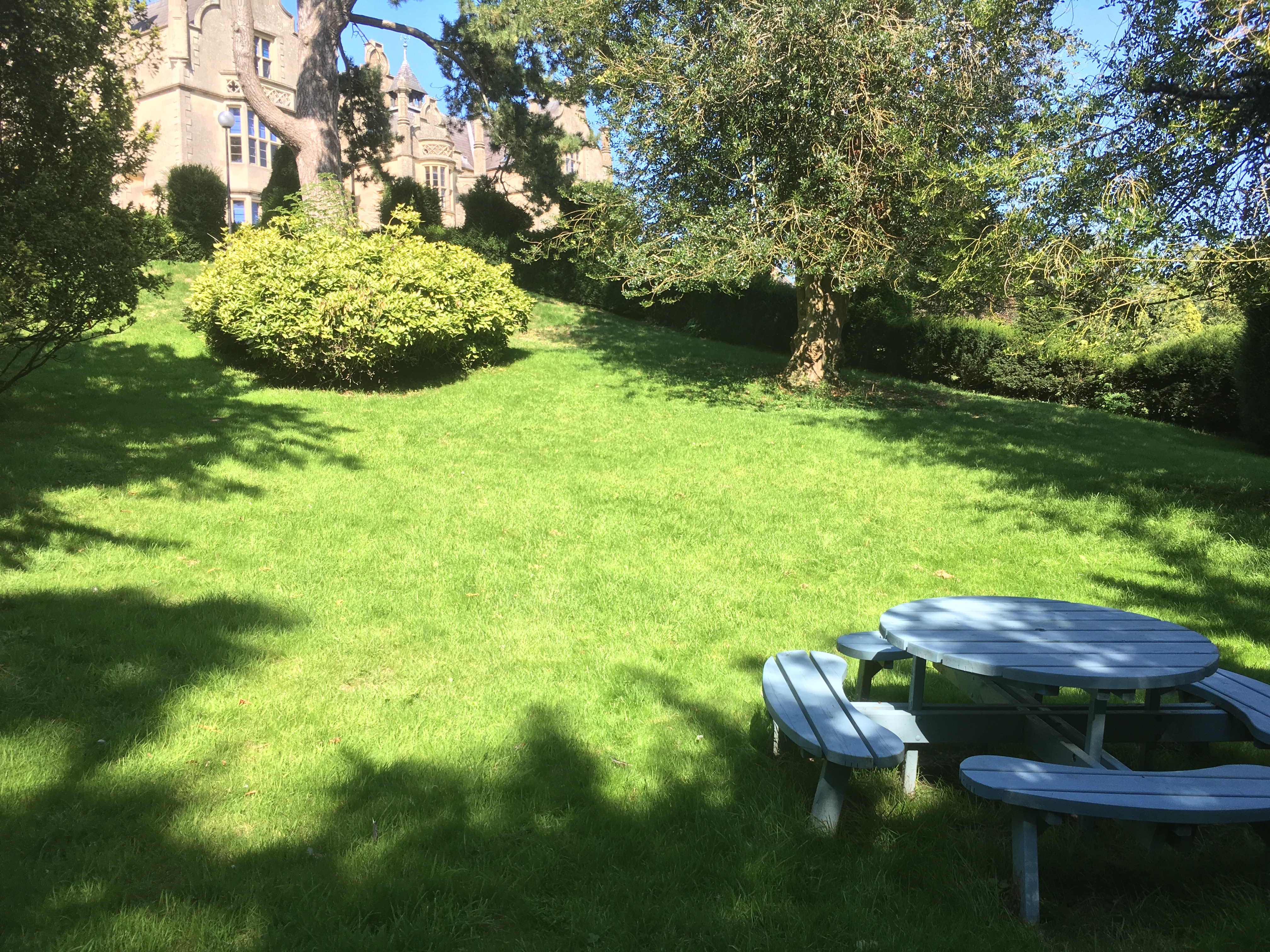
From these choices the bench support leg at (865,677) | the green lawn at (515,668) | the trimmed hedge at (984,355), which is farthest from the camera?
the trimmed hedge at (984,355)

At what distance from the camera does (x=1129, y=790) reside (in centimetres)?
243

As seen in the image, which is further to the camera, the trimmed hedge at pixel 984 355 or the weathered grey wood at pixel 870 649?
the trimmed hedge at pixel 984 355

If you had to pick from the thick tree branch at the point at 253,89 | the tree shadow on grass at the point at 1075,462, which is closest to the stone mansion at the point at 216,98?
the thick tree branch at the point at 253,89

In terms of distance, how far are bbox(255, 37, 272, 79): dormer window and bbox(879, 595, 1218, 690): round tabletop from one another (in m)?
44.2

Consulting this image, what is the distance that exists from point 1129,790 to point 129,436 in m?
8.81

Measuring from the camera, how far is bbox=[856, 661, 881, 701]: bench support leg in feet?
12.1

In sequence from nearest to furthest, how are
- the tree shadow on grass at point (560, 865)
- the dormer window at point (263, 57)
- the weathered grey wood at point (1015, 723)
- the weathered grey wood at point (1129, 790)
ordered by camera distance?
the weathered grey wood at point (1129, 790) < the tree shadow on grass at point (560, 865) < the weathered grey wood at point (1015, 723) < the dormer window at point (263, 57)

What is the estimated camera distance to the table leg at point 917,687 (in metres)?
3.21

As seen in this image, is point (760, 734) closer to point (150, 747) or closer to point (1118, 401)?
point (150, 747)

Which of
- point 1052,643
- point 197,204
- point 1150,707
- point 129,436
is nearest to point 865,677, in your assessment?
point 1052,643

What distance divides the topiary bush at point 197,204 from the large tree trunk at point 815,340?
14370mm

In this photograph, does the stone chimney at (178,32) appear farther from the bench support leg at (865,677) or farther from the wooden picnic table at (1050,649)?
the wooden picnic table at (1050,649)

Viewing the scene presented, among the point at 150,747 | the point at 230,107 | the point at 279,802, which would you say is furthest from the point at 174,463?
the point at 230,107

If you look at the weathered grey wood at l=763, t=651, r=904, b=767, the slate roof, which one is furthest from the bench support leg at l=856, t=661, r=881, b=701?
the slate roof
